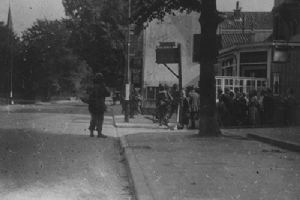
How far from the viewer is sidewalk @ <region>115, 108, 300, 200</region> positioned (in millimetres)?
6898

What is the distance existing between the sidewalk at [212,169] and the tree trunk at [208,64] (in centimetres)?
102

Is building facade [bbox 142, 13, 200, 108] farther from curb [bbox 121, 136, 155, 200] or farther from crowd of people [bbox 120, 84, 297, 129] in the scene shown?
curb [bbox 121, 136, 155, 200]

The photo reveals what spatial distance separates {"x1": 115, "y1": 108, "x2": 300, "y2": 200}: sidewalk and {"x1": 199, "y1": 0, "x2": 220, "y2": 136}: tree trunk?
1020 millimetres

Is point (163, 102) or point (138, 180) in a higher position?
point (163, 102)

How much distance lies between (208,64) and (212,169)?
6.97 m

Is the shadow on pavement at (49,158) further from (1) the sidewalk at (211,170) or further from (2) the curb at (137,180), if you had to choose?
(1) the sidewalk at (211,170)

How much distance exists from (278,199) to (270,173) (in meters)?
2.22

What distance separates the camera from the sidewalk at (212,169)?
6.90 meters

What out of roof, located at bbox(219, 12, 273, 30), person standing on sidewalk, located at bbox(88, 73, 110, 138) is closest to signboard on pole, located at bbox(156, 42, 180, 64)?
person standing on sidewalk, located at bbox(88, 73, 110, 138)

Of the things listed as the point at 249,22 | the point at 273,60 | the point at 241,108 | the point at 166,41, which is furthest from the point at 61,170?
the point at 249,22

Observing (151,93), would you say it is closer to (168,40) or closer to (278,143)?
(168,40)

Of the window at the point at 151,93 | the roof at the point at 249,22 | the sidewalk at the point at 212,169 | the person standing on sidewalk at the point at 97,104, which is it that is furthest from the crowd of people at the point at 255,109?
the roof at the point at 249,22

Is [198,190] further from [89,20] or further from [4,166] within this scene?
[89,20]

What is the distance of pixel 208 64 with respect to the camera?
15.6m
